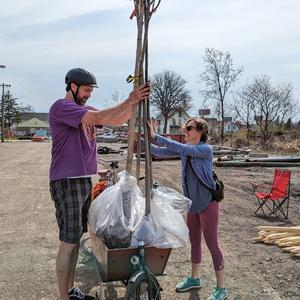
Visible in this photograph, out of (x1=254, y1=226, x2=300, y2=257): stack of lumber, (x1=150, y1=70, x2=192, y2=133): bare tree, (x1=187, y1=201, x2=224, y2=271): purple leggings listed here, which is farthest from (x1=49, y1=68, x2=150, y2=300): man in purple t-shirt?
(x1=150, y1=70, x2=192, y2=133): bare tree

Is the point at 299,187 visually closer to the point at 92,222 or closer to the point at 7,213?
the point at 7,213

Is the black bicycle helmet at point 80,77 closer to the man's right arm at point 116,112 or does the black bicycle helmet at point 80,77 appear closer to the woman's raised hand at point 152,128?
the man's right arm at point 116,112

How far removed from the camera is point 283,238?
6.53m

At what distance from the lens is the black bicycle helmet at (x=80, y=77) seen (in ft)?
12.8

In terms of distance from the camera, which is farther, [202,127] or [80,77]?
[202,127]

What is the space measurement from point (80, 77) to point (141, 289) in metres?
1.74

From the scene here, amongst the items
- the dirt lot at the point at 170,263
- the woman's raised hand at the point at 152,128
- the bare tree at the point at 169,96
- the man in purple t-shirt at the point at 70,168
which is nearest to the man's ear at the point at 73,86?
the man in purple t-shirt at the point at 70,168

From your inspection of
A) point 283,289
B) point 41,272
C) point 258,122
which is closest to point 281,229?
point 283,289

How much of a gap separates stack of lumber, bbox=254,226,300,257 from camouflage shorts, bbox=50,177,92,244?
323cm

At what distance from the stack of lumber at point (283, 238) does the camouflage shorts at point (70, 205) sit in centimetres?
323

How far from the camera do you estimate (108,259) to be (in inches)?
140

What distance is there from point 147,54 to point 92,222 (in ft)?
4.76

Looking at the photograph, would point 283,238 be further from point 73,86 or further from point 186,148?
point 73,86

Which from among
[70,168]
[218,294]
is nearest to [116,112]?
[70,168]
